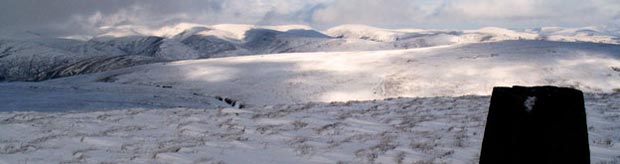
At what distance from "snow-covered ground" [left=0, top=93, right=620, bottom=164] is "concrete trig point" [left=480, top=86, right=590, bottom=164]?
4.49 meters

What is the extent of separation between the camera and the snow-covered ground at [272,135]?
945 cm

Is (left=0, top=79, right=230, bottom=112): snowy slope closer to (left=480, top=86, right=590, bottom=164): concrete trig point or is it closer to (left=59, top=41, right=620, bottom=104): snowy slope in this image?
(left=59, top=41, right=620, bottom=104): snowy slope

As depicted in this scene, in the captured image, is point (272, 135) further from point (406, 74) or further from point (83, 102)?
point (406, 74)

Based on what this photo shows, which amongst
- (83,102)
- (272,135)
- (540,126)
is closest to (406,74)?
(83,102)

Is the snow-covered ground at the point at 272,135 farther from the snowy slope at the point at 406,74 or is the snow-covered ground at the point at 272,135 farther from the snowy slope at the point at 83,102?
the snowy slope at the point at 406,74

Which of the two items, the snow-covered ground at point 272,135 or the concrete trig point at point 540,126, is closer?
the concrete trig point at point 540,126

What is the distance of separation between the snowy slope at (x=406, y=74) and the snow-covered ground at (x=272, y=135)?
2330 centimetres

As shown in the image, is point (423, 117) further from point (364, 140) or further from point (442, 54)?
point (442, 54)

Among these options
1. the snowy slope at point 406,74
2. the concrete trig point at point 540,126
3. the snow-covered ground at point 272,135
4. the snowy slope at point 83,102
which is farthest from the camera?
the snowy slope at point 406,74

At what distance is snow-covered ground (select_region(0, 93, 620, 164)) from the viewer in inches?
372

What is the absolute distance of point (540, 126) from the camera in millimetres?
4348

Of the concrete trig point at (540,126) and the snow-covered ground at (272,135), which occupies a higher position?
the concrete trig point at (540,126)

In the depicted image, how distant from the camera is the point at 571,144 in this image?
4.39 metres

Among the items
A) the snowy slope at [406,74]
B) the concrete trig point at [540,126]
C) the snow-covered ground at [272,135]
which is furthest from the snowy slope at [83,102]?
the concrete trig point at [540,126]
